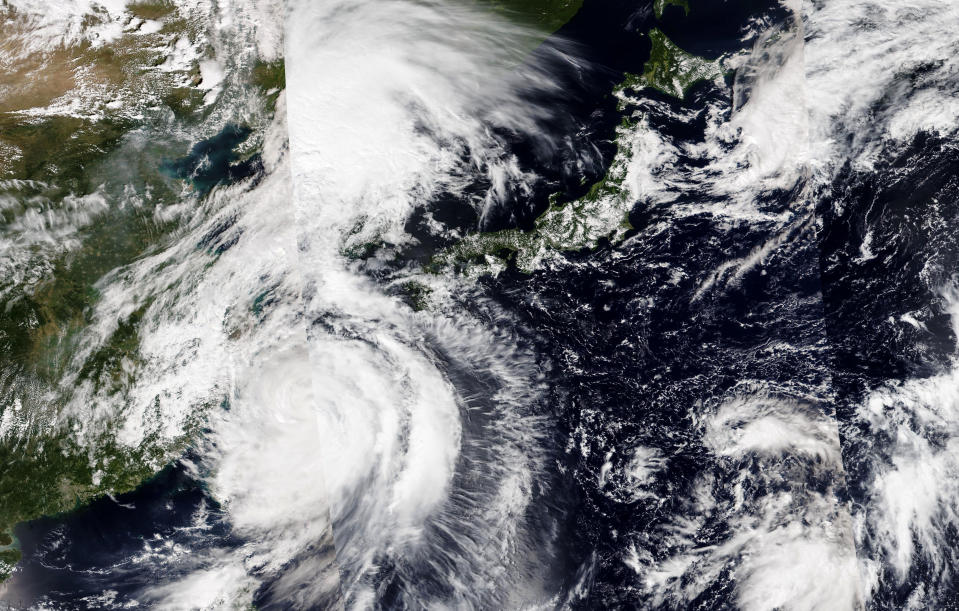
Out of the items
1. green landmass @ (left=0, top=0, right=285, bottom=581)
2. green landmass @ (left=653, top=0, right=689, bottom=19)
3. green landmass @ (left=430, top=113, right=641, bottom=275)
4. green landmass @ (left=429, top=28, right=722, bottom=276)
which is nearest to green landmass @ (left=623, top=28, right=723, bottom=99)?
green landmass @ (left=429, top=28, right=722, bottom=276)

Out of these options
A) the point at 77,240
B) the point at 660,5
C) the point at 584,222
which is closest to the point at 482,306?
the point at 584,222

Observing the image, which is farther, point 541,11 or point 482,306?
point 541,11

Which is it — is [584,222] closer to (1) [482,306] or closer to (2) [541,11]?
(1) [482,306]

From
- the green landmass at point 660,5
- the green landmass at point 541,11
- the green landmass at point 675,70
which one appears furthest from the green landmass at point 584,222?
the green landmass at point 541,11

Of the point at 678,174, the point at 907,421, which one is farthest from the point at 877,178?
the point at 907,421

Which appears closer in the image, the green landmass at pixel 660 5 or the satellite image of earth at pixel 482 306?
the satellite image of earth at pixel 482 306

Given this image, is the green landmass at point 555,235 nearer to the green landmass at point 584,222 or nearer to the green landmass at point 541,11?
the green landmass at point 584,222
